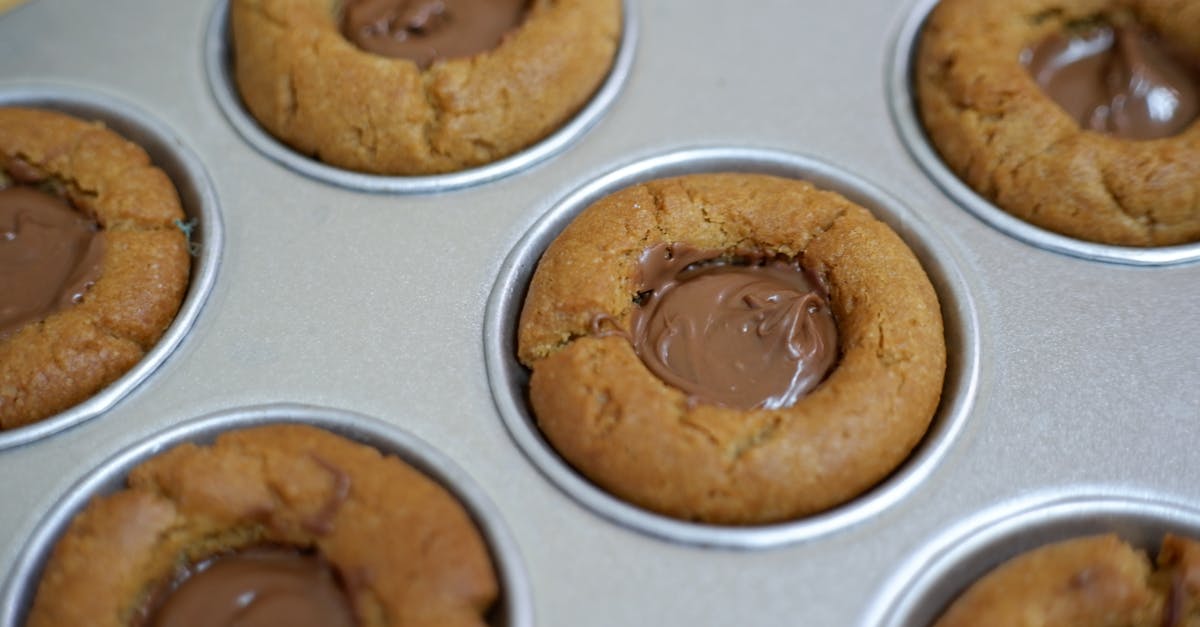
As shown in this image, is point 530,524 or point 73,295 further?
point 73,295

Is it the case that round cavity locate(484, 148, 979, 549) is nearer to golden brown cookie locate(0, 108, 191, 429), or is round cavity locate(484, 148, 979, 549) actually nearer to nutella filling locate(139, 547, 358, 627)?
nutella filling locate(139, 547, 358, 627)

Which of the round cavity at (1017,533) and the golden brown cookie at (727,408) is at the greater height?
the golden brown cookie at (727,408)

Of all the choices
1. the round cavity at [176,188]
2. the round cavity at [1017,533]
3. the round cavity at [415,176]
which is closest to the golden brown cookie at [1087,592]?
the round cavity at [1017,533]

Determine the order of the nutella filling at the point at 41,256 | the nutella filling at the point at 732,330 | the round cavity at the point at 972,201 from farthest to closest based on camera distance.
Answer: the round cavity at the point at 972,201 < the nutella filling at the point at 41,256 < the nutella filling at the point at 732,330

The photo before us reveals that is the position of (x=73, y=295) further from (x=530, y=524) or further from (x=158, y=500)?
(x=530, y=524)

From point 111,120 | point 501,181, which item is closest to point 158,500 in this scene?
point 501,181

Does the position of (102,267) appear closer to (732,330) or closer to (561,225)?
(561,225)

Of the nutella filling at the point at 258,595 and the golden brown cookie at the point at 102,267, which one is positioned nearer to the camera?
the nutella filling at the point at 258,595

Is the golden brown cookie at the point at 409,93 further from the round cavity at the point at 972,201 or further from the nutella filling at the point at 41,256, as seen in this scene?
the round cavity at the point at 972,201
